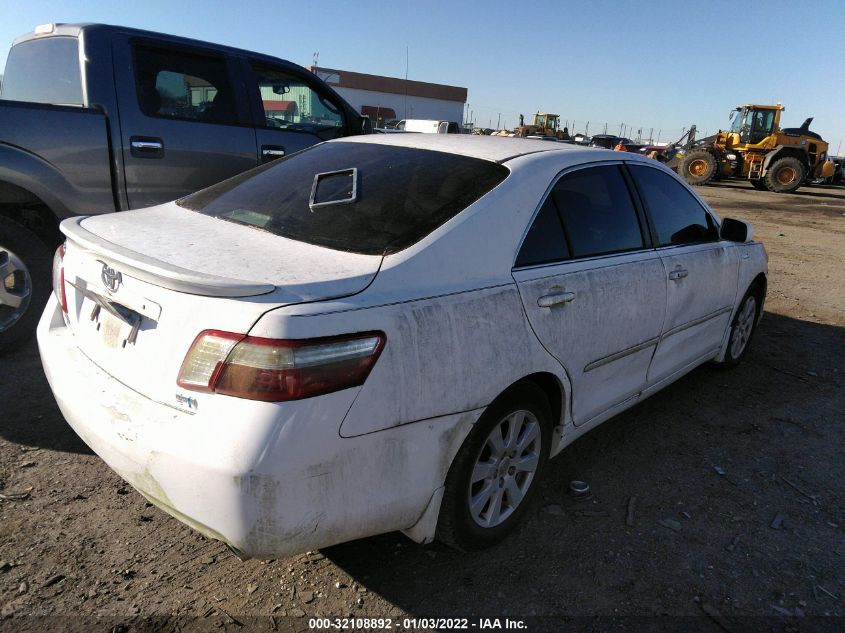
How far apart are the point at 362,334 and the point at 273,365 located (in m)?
0.27

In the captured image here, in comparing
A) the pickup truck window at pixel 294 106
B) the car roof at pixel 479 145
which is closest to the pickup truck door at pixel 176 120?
the pickup truck window at pixel 294 106

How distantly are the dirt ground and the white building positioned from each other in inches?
2189

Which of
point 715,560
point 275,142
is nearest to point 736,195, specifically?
point 275,142

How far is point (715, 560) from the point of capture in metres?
2.53

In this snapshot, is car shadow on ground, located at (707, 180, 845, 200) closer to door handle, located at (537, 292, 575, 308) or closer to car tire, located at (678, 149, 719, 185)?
car tire, located at (678, 149, 719, 185)

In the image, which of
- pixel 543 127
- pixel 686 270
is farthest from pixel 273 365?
pixel 543 127

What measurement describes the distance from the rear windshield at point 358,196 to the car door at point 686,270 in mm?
1258

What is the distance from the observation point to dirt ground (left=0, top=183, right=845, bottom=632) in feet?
7.11

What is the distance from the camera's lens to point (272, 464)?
66.6 inches

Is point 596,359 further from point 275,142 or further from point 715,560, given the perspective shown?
point 275,142

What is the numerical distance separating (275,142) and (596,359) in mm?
3406

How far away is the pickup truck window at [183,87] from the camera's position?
4.43 metres

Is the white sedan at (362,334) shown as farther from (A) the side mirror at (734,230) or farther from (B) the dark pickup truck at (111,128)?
(B) the dark pickup truck at (111,128)

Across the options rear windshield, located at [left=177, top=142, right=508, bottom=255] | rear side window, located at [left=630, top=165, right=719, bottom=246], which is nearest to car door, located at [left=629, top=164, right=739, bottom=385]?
rear side window, located at [left=630, top=165, right=719, bottom=246]
